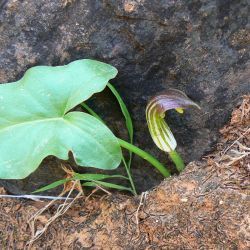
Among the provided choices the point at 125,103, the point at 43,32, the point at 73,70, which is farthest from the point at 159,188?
the point at 43,32

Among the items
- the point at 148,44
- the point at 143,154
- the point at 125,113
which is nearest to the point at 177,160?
the point at 143,154

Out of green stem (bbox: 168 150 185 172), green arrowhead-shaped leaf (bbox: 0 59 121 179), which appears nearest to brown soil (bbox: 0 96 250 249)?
green stem (bbox: 168 150 185 172)

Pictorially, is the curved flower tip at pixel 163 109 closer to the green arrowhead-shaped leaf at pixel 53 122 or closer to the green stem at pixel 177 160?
the green stem at pixel 177 160

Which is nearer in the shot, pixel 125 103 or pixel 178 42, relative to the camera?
pixel 178 42

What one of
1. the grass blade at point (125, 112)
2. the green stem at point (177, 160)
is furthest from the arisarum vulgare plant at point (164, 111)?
the grass blade at point (125, 112)

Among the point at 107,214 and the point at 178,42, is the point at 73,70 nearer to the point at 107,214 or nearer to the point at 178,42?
the point at 178,42

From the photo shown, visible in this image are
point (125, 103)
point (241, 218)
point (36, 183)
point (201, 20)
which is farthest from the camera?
point (36, 183)
